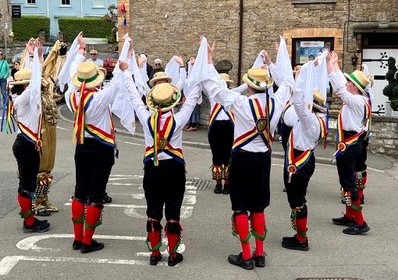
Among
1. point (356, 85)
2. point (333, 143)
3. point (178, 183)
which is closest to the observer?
point (178, 183)

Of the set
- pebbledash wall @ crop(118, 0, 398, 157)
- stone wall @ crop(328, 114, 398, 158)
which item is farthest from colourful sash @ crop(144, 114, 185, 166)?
pebbledash wall @ crop(118, 0, 398, 157)

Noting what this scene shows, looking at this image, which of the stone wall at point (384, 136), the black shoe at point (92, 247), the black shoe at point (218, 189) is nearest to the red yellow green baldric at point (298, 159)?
the black shoe at point (92, 247)

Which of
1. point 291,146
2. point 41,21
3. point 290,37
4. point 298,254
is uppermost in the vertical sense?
point 41,21

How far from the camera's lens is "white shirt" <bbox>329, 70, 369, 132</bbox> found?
259 inches

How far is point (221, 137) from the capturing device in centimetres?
866

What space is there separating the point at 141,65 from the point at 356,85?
9.14 feet

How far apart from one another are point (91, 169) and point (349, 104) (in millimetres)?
3238

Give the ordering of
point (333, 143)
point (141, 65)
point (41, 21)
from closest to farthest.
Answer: point (141, 65) → point (333, 143) → point (41, 21)

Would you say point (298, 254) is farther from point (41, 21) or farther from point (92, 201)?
point (41, 21)

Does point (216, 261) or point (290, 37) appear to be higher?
point (290, 37)

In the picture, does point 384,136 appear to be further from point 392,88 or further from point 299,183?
point 299,183

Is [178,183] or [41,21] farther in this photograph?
[41,21]

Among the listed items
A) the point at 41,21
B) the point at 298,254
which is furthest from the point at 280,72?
the point at 41,21

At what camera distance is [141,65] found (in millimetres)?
7406
